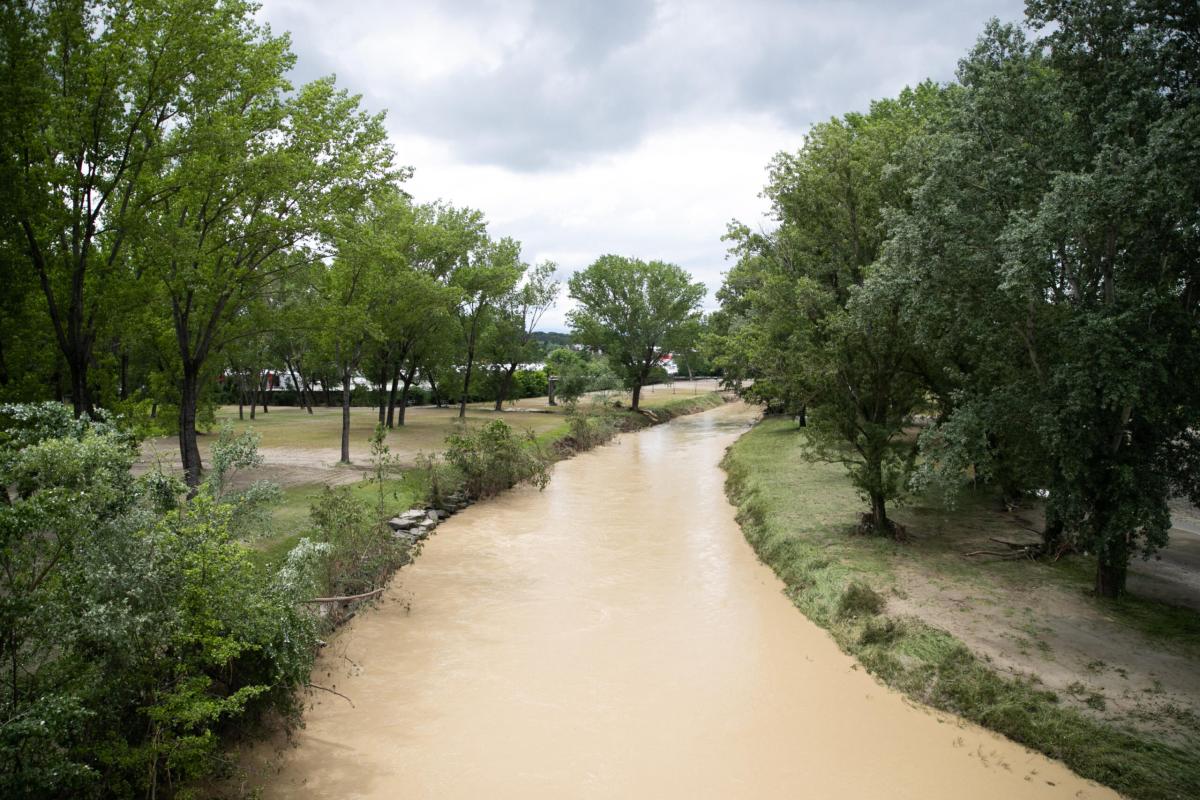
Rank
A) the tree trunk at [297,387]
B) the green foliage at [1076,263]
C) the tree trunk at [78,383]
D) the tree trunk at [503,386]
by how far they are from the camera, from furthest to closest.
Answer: the tree trunk at [503,386]
the tree trunk at [297,387]
the tree trunk at [78,383]
the green foliage at [1076,263]

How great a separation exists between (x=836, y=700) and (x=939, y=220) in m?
6.63

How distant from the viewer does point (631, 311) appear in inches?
1651

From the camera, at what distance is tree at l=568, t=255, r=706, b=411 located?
41.7 meters

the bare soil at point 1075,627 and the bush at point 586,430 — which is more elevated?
the bush at point 586,430

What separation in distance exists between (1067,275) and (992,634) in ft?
15.6

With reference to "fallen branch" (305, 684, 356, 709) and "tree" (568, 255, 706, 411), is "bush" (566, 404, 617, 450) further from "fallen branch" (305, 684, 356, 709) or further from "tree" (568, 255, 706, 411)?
"fallen branch" (305, 684, 356, 709)

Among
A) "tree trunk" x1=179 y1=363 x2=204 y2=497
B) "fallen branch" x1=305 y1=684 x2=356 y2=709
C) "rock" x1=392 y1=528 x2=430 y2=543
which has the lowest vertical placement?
"fallen branch" x1=305 y1=684 x2=356 y2=709

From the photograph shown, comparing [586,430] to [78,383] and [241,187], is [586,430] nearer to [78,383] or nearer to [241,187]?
[241,187]

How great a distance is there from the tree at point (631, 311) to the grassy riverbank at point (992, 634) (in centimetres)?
2764

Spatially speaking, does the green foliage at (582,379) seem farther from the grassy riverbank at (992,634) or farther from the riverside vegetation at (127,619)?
the riverside vegetation at (127,619)

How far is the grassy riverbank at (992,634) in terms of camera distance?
628cm

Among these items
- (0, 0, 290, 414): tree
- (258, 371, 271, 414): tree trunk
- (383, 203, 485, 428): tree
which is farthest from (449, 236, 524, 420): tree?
(0, 0, 290, 414): tree

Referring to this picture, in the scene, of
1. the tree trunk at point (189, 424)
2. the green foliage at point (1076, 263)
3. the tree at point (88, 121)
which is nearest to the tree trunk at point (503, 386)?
the tree trunk at point (189, 424)

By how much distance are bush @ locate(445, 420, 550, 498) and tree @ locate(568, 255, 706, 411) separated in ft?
71.4
